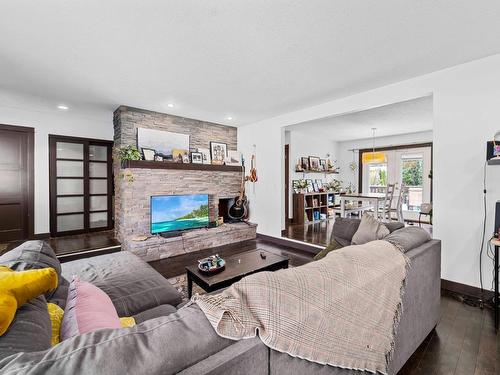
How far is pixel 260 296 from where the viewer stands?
2.76ft

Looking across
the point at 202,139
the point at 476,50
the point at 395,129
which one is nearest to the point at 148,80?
the point at 202,139

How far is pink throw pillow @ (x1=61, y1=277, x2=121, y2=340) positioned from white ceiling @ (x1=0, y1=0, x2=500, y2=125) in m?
1.95

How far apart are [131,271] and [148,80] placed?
2.31 meters

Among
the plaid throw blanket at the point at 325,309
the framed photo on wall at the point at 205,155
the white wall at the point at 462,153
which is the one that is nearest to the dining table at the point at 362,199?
the white wall at the point at 462,153

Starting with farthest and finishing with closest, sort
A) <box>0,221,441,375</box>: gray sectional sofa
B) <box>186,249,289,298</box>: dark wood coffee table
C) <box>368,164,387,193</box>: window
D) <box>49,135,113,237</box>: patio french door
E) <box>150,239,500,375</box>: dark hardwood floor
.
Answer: <box>368,164,387,193</box>: window
<box>49,135,113,237</box>: patio french door
<box>186,249,289,298</box>: dark wood coffee table
<box>150,239,500,375</box>: dark hardwood floor
<box>0,221,441,375</box>: gray sectional sofa

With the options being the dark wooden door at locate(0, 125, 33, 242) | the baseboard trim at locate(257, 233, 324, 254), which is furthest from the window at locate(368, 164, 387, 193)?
the dark wooden door at locate(0, 125, 33, 242)

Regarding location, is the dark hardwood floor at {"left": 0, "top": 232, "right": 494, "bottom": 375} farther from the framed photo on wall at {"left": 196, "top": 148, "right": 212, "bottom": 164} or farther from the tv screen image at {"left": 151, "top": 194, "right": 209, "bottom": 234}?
the framed photo on wall at {"left": 196, "top": 148, "right": 212, "bottom": 164}

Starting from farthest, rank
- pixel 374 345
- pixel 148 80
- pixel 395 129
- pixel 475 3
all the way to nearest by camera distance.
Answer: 1. pixel 395 129
2. pixel 148 80
3. pixel 475 3
4. pixel 374 345

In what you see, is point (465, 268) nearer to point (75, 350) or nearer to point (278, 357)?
point (278, 357)

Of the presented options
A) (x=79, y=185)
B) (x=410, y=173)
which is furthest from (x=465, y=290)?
(x=79, y=185)

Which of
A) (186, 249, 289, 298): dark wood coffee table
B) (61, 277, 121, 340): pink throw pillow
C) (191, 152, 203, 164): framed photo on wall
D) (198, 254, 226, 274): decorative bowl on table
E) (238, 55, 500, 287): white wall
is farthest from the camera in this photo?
(191, 152, 203, 164): framed photo on wall

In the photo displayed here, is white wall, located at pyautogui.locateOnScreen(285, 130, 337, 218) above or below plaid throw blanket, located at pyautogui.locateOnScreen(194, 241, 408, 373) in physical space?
above

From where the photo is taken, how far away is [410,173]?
666 cm

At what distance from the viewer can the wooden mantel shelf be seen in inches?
154
